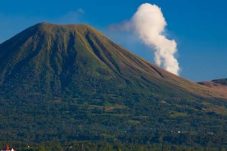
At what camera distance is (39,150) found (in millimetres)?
172875

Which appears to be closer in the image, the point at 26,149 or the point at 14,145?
the point at 26,149

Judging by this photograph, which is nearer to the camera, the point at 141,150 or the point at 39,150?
the point at 39,150

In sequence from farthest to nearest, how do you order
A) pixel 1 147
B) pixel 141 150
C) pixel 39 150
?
pixel 141 150 → pixel 1 147 → pixel 39 150

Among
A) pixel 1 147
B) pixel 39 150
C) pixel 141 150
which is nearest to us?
pixel 39 150

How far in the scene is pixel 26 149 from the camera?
178750 millimetres

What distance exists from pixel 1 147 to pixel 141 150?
32.9 metres

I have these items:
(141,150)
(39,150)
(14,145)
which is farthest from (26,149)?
(141,150)

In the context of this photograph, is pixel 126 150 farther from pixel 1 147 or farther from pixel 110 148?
pixel 1 147

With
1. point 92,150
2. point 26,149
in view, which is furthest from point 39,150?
point 92,150

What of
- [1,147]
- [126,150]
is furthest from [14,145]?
[126,150]

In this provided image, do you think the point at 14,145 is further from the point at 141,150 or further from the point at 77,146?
the point at 141,150

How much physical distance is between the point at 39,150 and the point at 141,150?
113 feet

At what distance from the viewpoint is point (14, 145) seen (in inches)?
7795

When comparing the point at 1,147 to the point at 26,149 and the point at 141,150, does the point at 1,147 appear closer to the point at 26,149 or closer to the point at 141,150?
the point at 26,149
